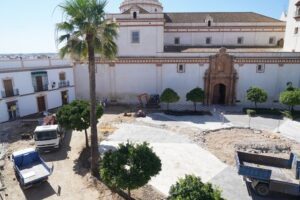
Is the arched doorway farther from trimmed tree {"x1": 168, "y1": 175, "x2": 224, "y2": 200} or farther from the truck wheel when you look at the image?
trimmed tree {"x1": 168, "y1": 175, "x2": 224, "y2": 200}

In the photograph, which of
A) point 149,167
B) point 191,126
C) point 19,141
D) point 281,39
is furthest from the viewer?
point 281,39

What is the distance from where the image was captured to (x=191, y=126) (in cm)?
2227

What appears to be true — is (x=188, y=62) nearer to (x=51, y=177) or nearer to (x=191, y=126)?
(x=191, y=126)

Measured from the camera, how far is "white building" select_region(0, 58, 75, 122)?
76.4 ft

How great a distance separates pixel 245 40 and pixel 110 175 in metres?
29.3

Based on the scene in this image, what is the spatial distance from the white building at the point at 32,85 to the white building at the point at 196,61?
2.14m

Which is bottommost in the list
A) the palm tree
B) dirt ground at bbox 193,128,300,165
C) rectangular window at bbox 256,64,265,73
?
dirt ground at bbox 193,128,300,165

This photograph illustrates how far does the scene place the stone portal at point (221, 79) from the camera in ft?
92.8

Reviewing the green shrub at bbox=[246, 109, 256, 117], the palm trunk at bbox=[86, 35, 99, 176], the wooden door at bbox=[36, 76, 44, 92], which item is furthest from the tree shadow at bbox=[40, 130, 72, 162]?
the green shrub at bbox=[246, 109, 256, 117]

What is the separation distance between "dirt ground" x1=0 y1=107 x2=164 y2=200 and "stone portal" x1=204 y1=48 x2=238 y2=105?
15517mm

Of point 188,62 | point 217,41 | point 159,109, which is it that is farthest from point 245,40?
point 159,109

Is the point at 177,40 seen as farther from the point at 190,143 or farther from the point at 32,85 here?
the point at 32,85

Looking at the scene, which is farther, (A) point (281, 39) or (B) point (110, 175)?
(A) point (281, 39)

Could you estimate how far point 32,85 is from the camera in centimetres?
2558
